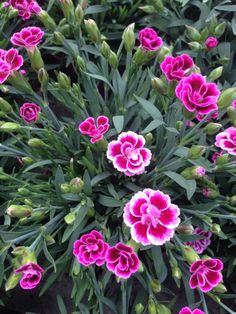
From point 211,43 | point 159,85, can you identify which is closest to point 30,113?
point 159,85

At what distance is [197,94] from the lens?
115 cm

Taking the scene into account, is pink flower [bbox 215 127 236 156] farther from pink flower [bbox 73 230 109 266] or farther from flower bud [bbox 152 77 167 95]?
pink flower [bbox 73 230 109 266]

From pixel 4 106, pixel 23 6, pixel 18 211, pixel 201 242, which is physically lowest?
pixel 201 242

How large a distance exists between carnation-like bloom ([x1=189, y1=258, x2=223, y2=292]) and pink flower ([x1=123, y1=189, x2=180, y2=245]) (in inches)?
6.9

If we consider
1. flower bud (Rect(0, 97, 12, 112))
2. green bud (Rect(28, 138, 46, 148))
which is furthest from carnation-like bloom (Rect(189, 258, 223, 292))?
flower bud (Rect(0, 97, 12, 112))

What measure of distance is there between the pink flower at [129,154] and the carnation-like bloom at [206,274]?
1.01ft

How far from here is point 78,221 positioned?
1.37m

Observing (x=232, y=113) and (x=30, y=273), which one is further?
(x=232, y=113)

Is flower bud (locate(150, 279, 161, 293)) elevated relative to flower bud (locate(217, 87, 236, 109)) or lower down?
lower down

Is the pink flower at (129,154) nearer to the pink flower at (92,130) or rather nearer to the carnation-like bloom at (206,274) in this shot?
the pink flower at (92,130)

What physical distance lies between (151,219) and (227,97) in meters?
0.45

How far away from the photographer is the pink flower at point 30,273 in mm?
1182

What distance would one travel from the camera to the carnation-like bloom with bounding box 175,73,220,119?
3.75ft

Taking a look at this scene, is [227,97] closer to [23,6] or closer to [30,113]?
[30,113]
